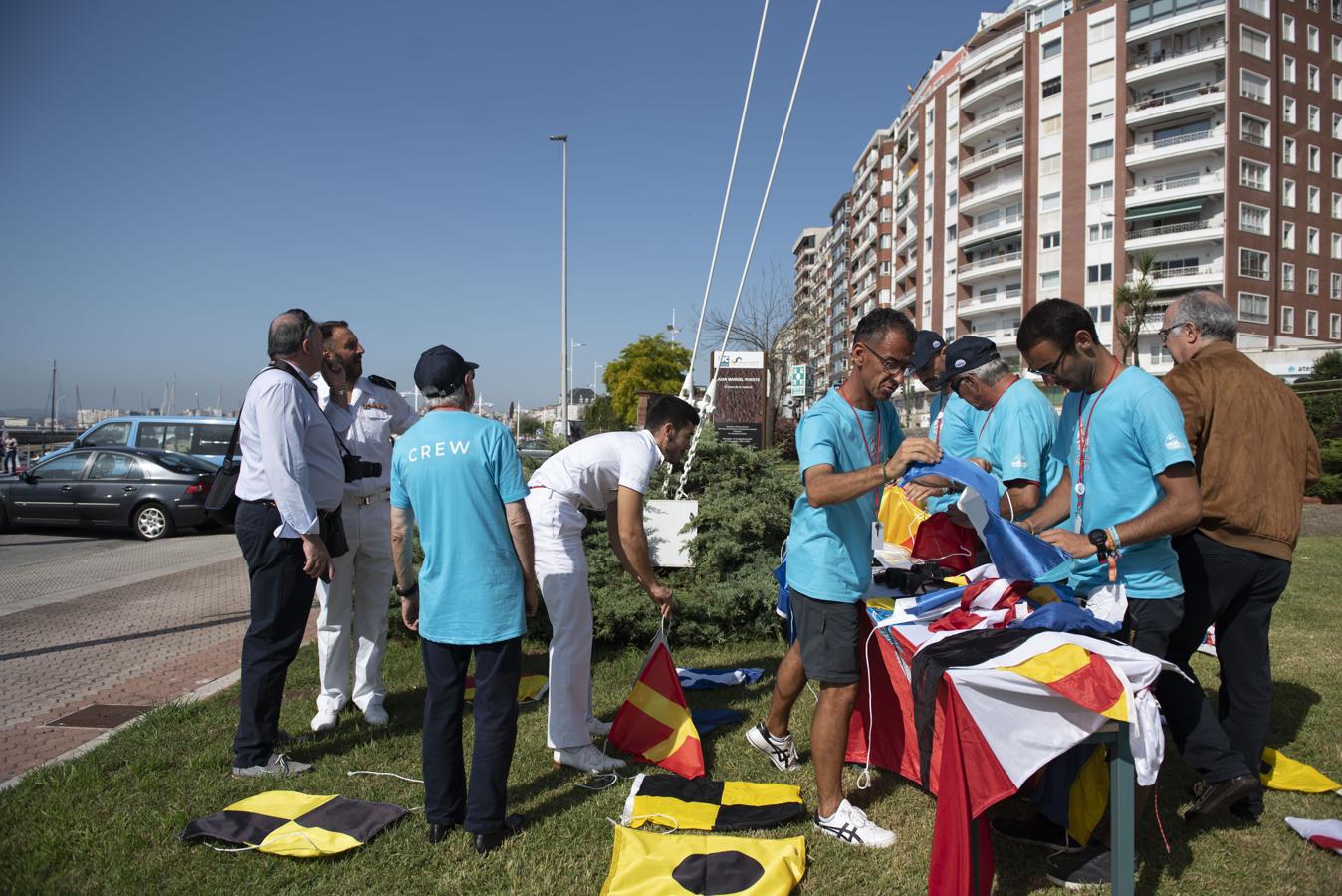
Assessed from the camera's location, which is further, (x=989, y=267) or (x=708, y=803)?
(x=989, y=267)

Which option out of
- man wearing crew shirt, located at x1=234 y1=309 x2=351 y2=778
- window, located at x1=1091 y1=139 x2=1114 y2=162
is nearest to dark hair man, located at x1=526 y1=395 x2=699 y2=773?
man wearing crew shirt, located at x1=234 y1=309 x2=351 y2=778

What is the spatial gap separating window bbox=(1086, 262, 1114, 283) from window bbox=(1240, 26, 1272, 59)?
47.2ft

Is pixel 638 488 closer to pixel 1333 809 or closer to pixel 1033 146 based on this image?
pixel 1333 809

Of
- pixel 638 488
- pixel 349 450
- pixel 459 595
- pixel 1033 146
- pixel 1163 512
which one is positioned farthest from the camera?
pixel 1033 146

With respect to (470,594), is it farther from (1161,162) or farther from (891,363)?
(1161,162)

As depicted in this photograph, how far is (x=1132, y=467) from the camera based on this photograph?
11.0ft

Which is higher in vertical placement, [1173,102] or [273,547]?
[1173,102]

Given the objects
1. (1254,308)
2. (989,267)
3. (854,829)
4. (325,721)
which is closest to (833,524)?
(854,829)

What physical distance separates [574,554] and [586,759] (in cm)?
107

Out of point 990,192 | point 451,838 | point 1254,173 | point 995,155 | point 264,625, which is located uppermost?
point 995,155

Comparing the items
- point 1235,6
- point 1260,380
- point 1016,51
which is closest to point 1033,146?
point 1016,51

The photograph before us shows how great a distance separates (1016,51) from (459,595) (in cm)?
6816

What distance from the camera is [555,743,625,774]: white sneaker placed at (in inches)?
168

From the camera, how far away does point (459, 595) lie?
11.2 ft
